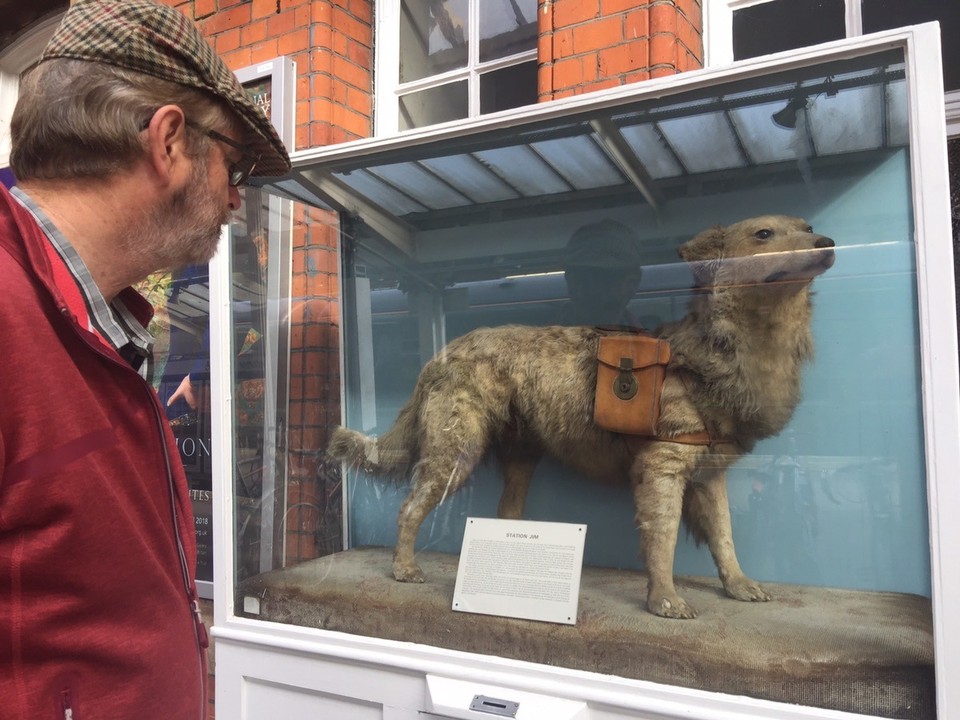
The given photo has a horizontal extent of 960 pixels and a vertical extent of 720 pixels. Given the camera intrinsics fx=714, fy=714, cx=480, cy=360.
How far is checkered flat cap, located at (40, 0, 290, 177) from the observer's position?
47.2 inches

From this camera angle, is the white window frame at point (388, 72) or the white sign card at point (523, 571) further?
the white window frame at point (388, 72)

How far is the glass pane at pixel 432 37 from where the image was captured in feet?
10.8

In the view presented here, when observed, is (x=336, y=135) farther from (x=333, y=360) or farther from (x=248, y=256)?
(x=333, y=360)

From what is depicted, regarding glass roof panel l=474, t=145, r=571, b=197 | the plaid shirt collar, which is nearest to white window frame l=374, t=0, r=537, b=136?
glass roof panel l=474, t=145, r=571, b=197

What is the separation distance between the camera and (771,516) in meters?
2.09

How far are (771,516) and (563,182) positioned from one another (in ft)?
4.09

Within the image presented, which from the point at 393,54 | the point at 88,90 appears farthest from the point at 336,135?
the point at 88,90

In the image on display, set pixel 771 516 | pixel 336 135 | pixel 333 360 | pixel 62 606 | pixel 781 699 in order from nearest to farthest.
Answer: pixel 62 606 → pixel 781 699 → pixel 771 516 → pixel 333 360 → pixel 336 135

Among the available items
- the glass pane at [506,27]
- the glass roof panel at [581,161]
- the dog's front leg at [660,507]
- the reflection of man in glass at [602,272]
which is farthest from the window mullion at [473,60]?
the dog's front leg at [660,507]

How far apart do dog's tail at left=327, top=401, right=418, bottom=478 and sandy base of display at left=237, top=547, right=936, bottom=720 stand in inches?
15.3

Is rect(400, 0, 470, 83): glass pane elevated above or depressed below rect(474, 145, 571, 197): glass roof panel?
above

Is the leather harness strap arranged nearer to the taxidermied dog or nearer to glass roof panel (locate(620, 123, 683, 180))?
the taxidermied dog

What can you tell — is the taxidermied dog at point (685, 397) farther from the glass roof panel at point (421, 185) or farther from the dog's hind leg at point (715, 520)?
the glass roof panel at point (421, 185)

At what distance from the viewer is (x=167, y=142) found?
1255mm
